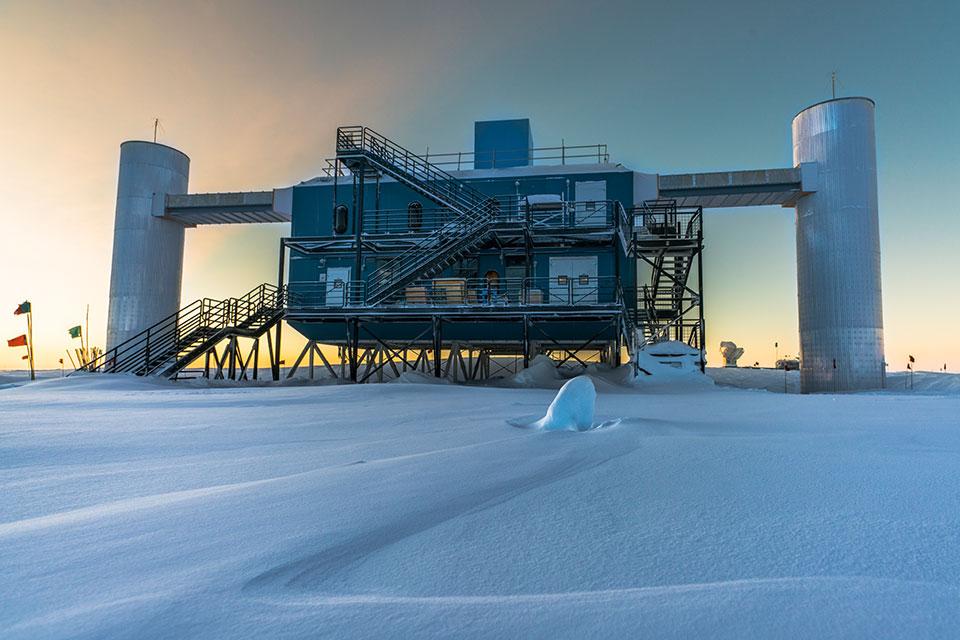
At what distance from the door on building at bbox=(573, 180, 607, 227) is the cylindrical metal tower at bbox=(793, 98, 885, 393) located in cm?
795

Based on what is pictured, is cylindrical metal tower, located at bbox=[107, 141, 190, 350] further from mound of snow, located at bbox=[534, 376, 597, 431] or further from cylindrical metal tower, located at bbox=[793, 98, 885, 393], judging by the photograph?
cylindrical metal tower, located at bbox=[793, 98, 885, 393]

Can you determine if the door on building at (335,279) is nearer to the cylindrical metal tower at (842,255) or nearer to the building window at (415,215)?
the building window at (415,215)

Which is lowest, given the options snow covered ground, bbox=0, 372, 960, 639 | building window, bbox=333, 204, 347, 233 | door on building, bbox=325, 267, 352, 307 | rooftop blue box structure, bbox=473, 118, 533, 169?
snow covered ground, bbox=0, 372, 960, 639

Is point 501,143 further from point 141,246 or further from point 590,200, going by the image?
point 141,246

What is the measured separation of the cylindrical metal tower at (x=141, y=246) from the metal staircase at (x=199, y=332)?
246 inches

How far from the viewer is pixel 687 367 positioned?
1631 centimetres

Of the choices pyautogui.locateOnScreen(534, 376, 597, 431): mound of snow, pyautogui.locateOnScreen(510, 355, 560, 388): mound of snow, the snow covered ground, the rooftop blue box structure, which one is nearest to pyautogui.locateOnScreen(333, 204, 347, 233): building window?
the rooftop blue box structure

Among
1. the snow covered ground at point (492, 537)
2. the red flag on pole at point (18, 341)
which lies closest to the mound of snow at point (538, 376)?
the snow covered ground at point (492, 537)

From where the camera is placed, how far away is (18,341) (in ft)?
76.7

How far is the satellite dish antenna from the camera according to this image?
4212 cm

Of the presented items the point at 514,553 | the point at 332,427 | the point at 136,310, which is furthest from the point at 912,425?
the point at 136,310

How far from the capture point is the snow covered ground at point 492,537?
168 cm

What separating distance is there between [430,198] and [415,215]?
3.40m

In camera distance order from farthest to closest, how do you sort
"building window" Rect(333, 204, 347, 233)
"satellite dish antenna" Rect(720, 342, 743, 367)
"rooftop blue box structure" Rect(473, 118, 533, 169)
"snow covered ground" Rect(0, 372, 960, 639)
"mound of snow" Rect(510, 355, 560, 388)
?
"satellite dish antenna" Rect(720, 342, 743, 367) → "rooftop blue box structure" Rect(473, 118, 533, 169) → "building window" Rect(333, 204, 347, 233) → "mound of snow" Rect(510, 355, 560, 388) → "snow covered ground" Rect(0, 372, 960, 639)
